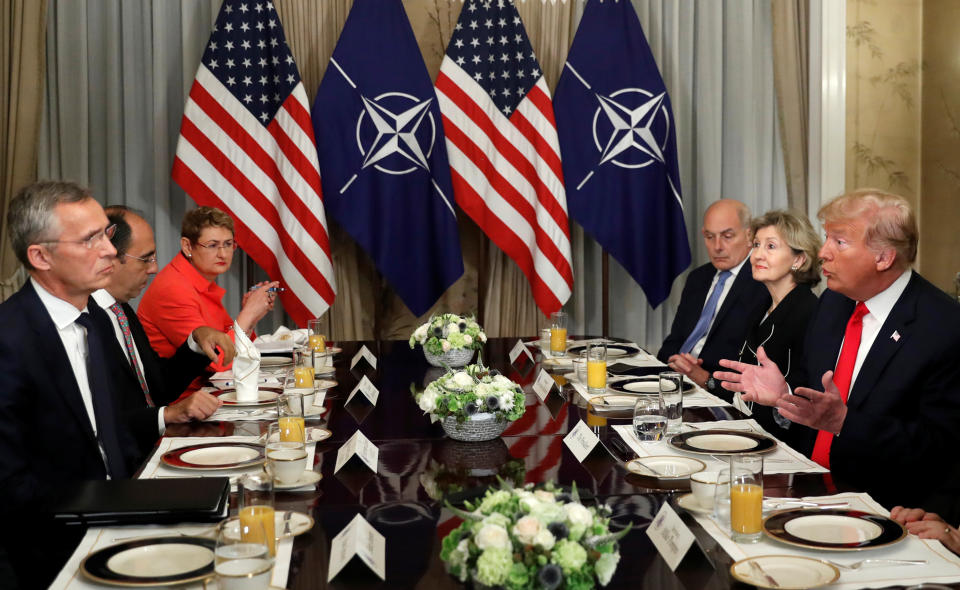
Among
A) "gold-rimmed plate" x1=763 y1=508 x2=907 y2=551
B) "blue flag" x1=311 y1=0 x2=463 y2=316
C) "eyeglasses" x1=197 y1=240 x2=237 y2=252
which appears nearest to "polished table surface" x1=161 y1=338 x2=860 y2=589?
"gold-rimmed plate" x1=763 y1=508 x2=907 y2=551

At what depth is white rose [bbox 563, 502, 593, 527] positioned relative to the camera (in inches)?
49.1

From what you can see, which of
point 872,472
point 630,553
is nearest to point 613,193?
point 872,472

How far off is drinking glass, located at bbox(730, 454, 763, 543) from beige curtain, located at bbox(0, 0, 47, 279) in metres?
4.52

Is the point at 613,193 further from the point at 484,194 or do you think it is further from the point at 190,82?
the point at 190,82

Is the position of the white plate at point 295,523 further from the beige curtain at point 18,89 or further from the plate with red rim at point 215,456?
the beige curtain at point 18,89

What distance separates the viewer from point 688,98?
5.92 meters

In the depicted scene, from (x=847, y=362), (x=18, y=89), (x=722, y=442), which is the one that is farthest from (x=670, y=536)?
(x=18, y=89)

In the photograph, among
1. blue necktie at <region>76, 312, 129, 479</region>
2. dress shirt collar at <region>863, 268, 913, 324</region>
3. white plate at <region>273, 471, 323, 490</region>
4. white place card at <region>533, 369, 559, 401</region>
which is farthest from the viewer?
white place card at <region>533, 369, 559, 401</region>

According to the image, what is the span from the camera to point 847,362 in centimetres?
271

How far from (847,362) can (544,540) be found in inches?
70.2

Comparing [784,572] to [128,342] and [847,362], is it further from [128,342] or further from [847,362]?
[128,342]

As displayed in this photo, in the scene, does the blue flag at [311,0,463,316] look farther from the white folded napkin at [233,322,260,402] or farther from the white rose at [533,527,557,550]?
the white rose at [533,527,557,550]

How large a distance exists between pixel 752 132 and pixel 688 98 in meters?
0.47

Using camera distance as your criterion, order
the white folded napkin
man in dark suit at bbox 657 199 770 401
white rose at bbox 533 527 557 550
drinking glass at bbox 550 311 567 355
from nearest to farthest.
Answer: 1. white rose at bbox 533 527 557 550
2. the white folded napkin
3. drinking glass at bbox 550 311 567 355
4. man in dark suit at bbox 657 199 770 401
